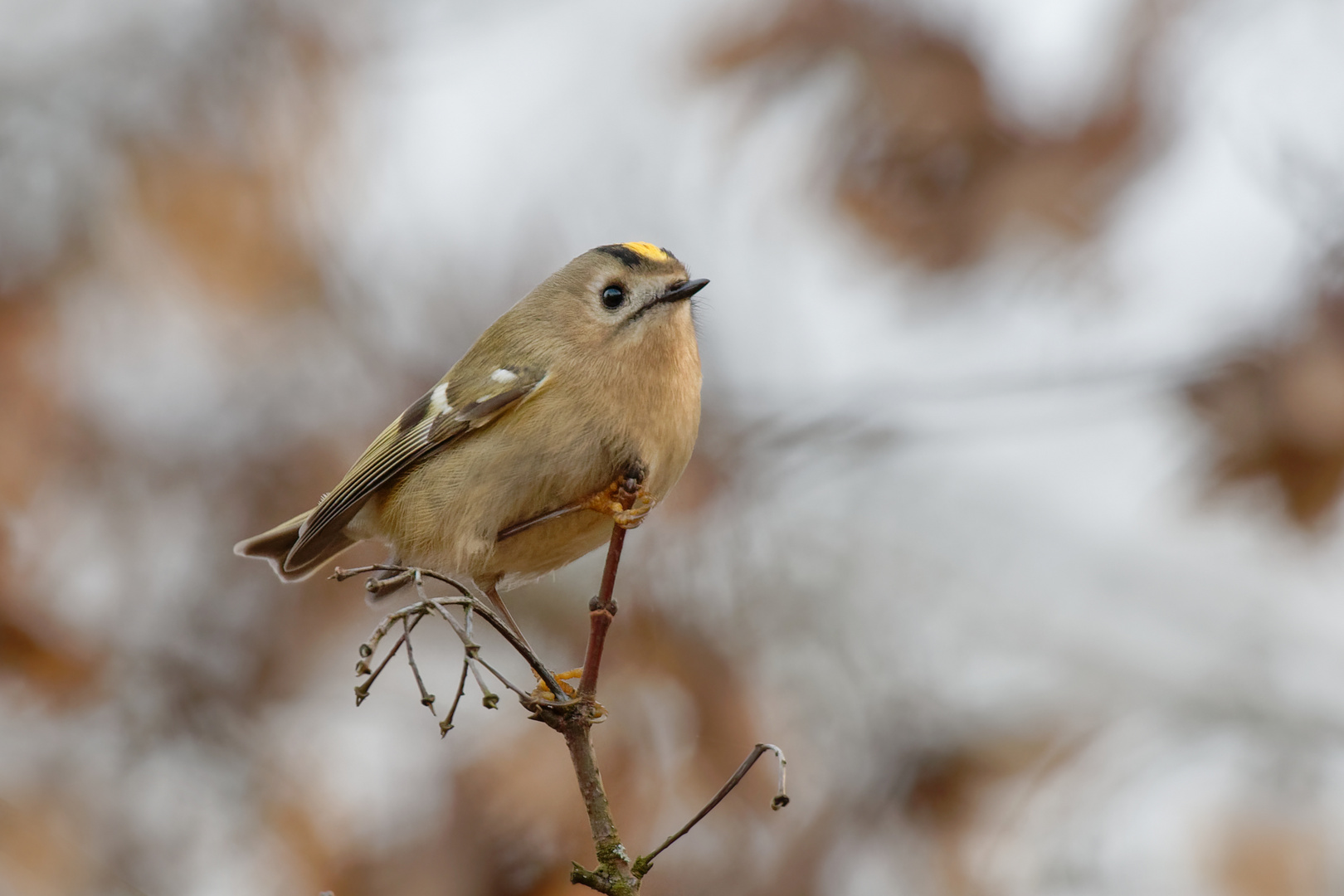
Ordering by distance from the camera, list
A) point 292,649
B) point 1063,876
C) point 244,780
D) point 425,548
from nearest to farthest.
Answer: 1. point 425,548
2. point 1063,876
3. point 244,780
4. point 292,649

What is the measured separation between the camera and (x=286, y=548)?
2295 mm

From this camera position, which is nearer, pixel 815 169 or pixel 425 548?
pixel 425 548

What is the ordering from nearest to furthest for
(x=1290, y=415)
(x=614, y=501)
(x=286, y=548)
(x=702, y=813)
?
(x=702, y=813)
(x=614, y=501)
(x=286, y=548)
(x=1290, y=415)

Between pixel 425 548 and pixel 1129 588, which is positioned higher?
pixel 1129 588

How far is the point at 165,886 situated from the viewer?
287 cm

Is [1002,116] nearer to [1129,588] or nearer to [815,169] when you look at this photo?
[815,169]

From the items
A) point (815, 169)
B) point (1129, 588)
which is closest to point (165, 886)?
point (815, 169)

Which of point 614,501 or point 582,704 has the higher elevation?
point 614,501

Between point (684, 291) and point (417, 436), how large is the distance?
1.86 feet

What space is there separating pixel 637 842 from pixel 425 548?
951 millimetres

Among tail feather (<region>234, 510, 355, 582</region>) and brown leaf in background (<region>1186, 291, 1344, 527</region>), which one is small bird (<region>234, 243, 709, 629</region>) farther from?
brown leaf in background (<region>1186, 291, 1344, 527</region>)

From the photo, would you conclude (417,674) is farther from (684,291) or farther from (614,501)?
(684,291)

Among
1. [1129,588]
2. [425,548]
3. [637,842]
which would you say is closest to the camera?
[425,548]

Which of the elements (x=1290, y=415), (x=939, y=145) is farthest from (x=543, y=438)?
(x=1290, y=415)
